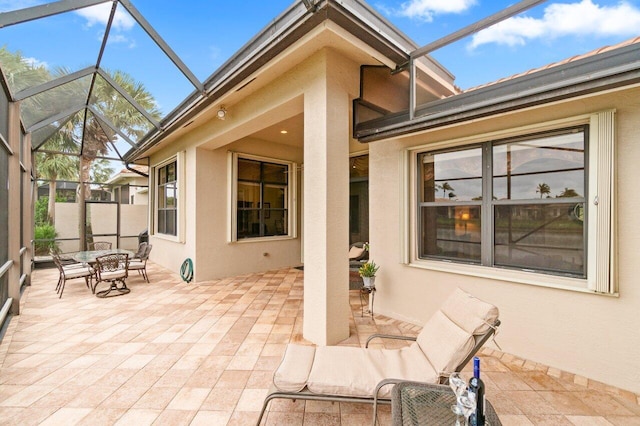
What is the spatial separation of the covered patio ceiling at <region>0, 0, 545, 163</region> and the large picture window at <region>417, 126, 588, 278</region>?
1377 millimetres

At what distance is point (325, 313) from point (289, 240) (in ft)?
15.4

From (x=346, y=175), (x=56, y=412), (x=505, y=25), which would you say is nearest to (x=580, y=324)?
(x=346, y=175)

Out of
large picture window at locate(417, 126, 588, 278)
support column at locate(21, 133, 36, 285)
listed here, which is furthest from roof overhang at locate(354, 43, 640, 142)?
support column at locate(21, 133, 36, 285)

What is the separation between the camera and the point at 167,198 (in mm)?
7766

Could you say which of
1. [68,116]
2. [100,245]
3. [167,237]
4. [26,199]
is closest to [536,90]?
[167,237]

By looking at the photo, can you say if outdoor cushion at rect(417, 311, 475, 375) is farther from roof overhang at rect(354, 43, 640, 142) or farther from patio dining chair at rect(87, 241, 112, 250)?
patio dining chair at rect(87, 241, 112, 250)

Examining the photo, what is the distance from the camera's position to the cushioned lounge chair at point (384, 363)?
6.20ft

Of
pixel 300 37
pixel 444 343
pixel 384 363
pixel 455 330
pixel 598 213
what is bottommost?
pixel 384 363

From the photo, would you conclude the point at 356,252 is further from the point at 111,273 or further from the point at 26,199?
the point at 26,199

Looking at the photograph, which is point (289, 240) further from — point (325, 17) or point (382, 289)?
point (325, 17)

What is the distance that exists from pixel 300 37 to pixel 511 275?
3.46m

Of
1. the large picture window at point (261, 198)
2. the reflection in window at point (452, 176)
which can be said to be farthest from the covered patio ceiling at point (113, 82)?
the reflection in window at point (452, 176)

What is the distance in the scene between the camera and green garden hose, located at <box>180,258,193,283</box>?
6094 millimetres

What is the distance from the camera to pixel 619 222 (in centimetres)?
242
